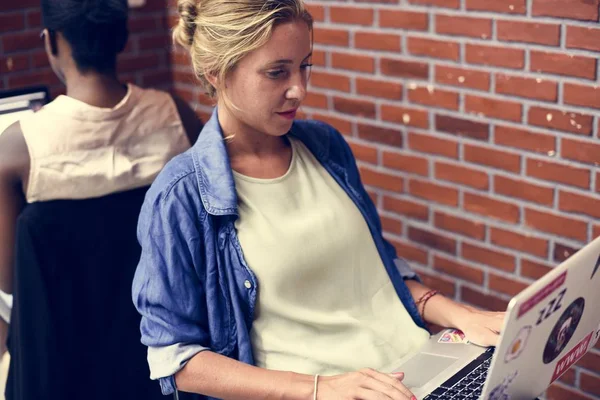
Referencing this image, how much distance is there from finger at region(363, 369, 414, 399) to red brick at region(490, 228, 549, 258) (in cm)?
89

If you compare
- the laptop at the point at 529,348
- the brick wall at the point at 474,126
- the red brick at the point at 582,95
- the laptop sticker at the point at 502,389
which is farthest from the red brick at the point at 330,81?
the laptop sticker at the point at 502,389

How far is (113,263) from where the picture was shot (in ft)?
6.73

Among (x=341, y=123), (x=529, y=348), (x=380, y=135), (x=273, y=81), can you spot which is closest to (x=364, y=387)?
(x=529, y=348)

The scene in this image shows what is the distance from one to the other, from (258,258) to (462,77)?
964mm

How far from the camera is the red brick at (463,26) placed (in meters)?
2.21

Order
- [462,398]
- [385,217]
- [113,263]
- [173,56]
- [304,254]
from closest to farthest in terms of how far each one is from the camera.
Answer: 1. [462,398]
2. [304,254]
3. [113,263]
4. [385,217]
5. [173,56]

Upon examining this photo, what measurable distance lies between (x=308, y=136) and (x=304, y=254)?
0.34 metres

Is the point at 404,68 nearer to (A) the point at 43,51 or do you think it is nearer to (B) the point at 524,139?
(B) the point at 524,139

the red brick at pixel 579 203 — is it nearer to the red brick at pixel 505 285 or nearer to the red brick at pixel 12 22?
the red brick at pixel 505 285

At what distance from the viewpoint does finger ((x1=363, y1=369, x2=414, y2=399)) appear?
1.46 m

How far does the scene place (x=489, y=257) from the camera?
2.38 metres

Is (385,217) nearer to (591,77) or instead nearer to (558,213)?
(558,213)

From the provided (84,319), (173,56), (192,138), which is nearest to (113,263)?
(84,319)

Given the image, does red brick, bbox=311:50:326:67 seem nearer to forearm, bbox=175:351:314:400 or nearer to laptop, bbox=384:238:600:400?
laptop, bbox=384:238:600:400
